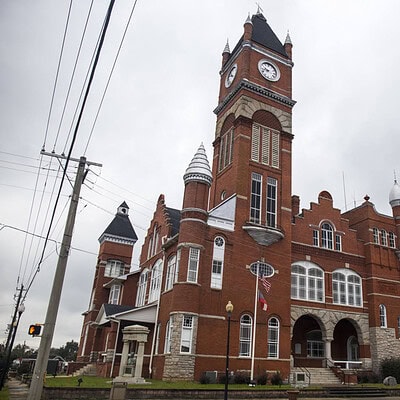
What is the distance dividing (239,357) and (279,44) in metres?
30.1

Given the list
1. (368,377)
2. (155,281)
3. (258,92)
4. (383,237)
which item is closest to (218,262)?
(155,281)

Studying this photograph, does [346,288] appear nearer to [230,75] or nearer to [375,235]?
[375,235]

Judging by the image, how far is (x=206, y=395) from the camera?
2116cm

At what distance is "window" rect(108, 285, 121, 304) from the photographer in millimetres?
41884

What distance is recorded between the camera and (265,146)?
36.2m

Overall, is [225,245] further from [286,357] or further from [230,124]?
[230,124]

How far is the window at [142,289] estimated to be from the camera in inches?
1545

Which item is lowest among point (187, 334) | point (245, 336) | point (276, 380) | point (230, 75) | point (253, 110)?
point (276, 380)

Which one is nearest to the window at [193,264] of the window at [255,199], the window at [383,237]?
the window at [255,199]

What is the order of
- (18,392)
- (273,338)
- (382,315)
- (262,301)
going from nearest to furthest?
(18,392) → (262,301) → (273,338) → (382,315)

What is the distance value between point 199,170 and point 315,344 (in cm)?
1836

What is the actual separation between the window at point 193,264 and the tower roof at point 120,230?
20.5 m

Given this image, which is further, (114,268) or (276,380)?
(114,268)

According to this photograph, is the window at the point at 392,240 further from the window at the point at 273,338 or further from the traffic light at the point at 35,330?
the traffic light at the point at 35,330
